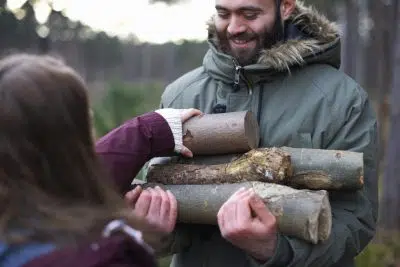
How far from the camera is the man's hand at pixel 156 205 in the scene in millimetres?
2756

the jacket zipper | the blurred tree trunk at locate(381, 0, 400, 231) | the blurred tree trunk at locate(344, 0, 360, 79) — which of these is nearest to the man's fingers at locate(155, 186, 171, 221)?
the jacket zipper

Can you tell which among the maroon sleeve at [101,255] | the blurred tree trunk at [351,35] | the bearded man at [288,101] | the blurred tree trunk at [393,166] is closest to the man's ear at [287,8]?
the bearded man at [288,101]

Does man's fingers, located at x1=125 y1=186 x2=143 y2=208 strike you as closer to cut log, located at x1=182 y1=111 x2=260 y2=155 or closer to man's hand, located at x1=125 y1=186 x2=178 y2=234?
man's hand, located at x1=125 y1=186 x2=178 y2=234

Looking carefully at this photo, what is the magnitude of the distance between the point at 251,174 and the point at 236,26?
0.73m

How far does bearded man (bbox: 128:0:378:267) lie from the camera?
2.90 meters

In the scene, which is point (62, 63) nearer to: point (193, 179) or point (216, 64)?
point (193, 179)

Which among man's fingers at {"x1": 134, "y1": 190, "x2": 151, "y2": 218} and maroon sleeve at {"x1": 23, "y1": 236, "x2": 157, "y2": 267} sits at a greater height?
maroon sleeve at {"x1": 23, "y1": 236, "x2": 157, "y2": 267}

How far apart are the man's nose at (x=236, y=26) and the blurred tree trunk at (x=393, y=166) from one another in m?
5.61

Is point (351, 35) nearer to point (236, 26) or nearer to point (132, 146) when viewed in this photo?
point (236, 26)

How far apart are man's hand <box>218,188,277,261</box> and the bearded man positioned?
0.12 meters

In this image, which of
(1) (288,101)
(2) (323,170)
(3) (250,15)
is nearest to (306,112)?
(1) (288,101)

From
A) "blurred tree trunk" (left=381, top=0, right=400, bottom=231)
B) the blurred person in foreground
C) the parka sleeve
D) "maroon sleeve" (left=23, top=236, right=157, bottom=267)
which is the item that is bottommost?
"blurred tree trunk" (left=381, top=0, right=400, bottom=231)

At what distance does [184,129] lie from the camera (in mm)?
2889

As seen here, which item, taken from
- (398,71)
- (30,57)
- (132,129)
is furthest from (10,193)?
(398,71)
